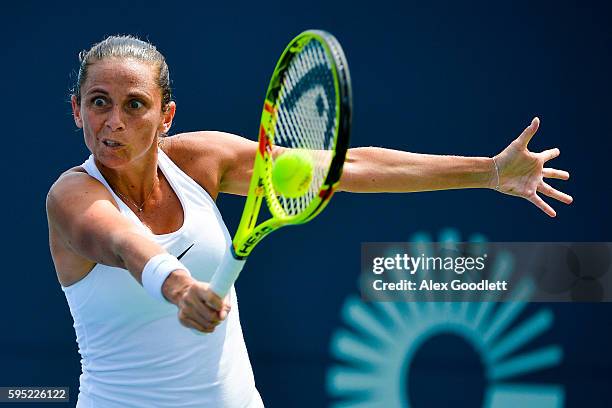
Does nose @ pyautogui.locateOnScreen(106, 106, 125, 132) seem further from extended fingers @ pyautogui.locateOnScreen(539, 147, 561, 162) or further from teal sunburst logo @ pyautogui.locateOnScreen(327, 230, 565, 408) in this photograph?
teal sunburst logo @ pyautogui.locateOnScreen(327, 230, 565, 408)

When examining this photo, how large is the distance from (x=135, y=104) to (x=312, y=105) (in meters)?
0.50

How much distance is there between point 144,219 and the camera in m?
2.74

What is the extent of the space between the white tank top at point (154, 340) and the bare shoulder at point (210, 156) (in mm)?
117

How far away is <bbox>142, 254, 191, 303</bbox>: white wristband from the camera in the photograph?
2131 mm

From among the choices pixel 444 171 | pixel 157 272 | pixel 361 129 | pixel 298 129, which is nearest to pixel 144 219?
pixel 298 129

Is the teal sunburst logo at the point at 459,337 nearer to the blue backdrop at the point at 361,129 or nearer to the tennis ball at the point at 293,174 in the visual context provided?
the blue backdrop at the point at 361,129

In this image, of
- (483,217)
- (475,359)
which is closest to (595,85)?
(483,217)

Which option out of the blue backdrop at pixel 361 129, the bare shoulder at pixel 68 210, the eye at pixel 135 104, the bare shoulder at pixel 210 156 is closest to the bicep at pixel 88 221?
the bare shoulder at pixel 68 210

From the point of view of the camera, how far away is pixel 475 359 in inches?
173

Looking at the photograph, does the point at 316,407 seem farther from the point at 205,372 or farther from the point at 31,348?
the point at 205,372

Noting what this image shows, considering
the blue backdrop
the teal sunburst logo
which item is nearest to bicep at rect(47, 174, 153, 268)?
the blue backdrop

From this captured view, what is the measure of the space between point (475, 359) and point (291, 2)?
169 cm

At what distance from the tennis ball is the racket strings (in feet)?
0.10

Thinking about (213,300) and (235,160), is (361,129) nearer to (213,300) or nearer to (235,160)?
(235,160)
